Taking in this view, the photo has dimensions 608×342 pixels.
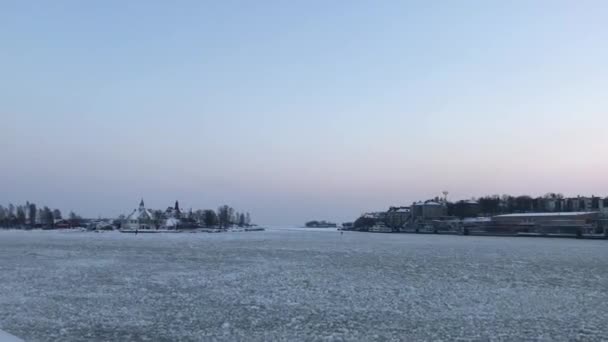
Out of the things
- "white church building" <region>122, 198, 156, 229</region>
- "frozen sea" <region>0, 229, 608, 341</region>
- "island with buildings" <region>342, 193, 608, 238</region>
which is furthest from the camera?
"white church building" <region>122, 198, 156, 229</region>

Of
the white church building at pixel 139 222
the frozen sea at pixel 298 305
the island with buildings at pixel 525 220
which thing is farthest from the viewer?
the white church building at pixel 139 222

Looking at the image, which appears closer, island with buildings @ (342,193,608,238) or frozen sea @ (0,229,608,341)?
frozen sea @ (0,229,608,341)

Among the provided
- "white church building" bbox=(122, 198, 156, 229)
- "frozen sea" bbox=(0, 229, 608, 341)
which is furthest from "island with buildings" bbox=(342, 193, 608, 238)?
"frozen sea" bbox=(0, 229, 608, 341)

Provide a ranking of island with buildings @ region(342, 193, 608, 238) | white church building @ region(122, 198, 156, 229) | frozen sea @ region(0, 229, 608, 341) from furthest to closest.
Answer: white church building @ region(122, 198, 156, 229)
island with buildings @ region(342, 193, 608, 238)
frozen sea @ region(0, 229, 608, 341)

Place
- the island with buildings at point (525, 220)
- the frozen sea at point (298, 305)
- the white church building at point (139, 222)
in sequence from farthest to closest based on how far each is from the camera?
the white church building at point (139, 222) → the island with buildings at point (525, 220) → the frozen sea at point (298, 305)

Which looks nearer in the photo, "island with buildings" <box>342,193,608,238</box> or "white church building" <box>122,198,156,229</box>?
"island with buildings" <box>342,193,608,238</box>

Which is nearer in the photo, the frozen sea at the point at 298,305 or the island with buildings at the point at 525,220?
the frozen sea at the point at 298,305

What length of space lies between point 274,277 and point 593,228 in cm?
11394

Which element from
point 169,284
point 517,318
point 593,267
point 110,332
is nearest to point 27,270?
point 169,284

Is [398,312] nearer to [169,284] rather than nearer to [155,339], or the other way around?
[155,339]

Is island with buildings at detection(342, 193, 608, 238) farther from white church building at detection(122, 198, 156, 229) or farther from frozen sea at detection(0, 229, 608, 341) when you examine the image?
frozen sea at detection(0, 229, 608, 341)

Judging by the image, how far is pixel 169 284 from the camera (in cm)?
2577

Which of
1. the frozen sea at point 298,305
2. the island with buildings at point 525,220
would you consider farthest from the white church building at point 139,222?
the frozen sea at point 298,305

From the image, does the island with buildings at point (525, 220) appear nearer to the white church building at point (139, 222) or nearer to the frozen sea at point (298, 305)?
the white church building at point (139, 222)
